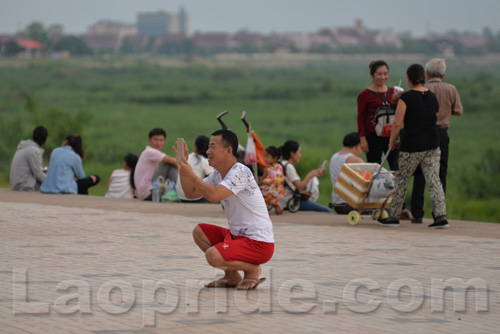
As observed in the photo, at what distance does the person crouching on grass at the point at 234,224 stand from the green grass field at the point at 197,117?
900 centimetres

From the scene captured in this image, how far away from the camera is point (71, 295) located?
20.7 feet

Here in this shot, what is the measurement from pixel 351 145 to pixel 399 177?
1792 millimetres

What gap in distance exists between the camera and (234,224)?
6.69 meters

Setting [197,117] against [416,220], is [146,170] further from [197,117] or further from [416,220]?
[197,117]

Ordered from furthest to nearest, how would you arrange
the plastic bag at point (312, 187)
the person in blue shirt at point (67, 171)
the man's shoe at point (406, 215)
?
the person in blue shirt at point (67, 171) < the plastic bag at point (312, 187) < the man's shoe at point (406, 215)

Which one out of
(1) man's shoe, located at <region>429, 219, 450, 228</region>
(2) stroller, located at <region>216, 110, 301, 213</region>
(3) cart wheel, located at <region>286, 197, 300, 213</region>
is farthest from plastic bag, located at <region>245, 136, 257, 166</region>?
(1) man's shoe, located at <region>429, 219, 450, 228</region>

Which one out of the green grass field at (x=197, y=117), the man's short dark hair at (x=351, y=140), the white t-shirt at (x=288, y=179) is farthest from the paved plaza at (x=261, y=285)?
the green grass field at (x=197, y=117)

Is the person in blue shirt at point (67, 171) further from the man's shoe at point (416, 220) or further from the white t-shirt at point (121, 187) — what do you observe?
the man's shoe at point (416, 220)

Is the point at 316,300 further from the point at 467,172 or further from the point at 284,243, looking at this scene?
the point at 467,172

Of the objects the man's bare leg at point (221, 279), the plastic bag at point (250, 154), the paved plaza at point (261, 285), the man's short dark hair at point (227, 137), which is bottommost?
the paved plaza at point (261, 285)

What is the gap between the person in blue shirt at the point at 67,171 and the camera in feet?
44.8

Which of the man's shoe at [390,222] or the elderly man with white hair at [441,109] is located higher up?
the elderly man with white hair at [441,109]

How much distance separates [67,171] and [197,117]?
30241 mm

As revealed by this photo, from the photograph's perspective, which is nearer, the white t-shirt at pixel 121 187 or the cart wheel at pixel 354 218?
the cart wheel at pixel 354 218
